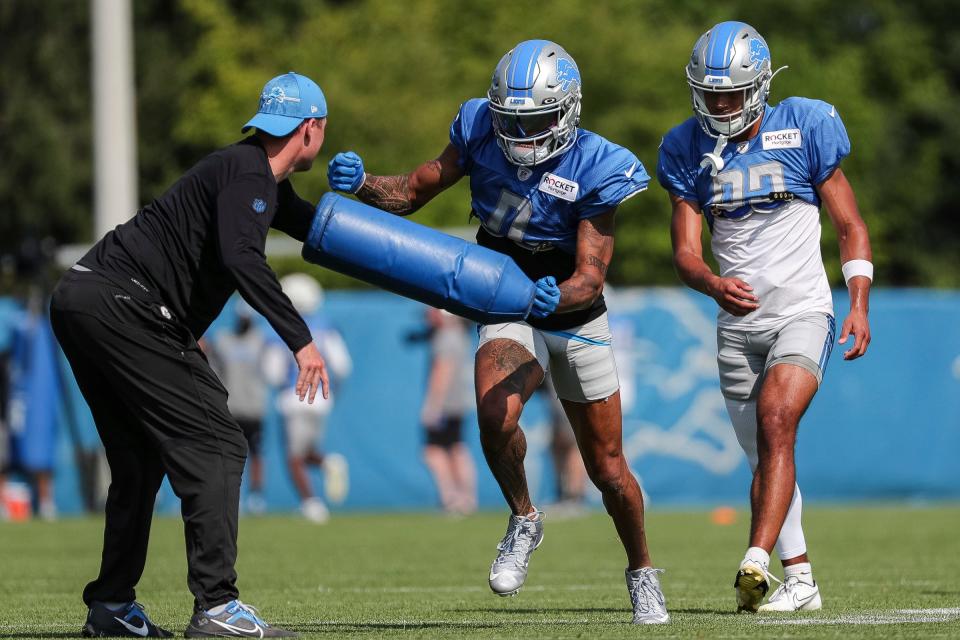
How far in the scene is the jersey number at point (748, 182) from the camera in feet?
23.1

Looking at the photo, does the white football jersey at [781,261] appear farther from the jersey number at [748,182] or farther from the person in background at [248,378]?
the person in background at [248,378]

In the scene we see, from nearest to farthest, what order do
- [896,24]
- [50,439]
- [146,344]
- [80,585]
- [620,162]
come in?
1. [146,344]
2. [620,162]
3. [80,585]
4. [50,439]
5. [896,24]

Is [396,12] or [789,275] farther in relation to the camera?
[396,12]

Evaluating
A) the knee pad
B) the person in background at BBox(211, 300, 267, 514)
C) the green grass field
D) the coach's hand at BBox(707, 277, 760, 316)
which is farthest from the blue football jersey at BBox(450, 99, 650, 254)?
the person in background at BBox(211, 300, 267, 514)

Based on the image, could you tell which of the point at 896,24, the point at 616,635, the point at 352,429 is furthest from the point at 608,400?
the point at 896,24

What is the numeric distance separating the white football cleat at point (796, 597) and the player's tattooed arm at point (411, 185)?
2267 mm

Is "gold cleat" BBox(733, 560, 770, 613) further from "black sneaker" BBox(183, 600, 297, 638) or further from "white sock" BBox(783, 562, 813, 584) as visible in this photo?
"black sneaker" BBox(183, 600, 297, 638)

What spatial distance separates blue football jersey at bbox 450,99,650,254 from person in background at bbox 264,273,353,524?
9.15 meters

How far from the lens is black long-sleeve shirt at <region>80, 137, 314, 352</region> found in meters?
5.66

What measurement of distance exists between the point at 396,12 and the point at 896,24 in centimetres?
1602

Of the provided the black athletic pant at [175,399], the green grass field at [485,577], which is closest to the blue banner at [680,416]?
the green grass field at [485,577]

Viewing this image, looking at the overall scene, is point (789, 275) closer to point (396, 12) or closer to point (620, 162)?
point (620, 162)

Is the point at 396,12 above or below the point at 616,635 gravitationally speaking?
above

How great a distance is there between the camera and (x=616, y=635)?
585cm
